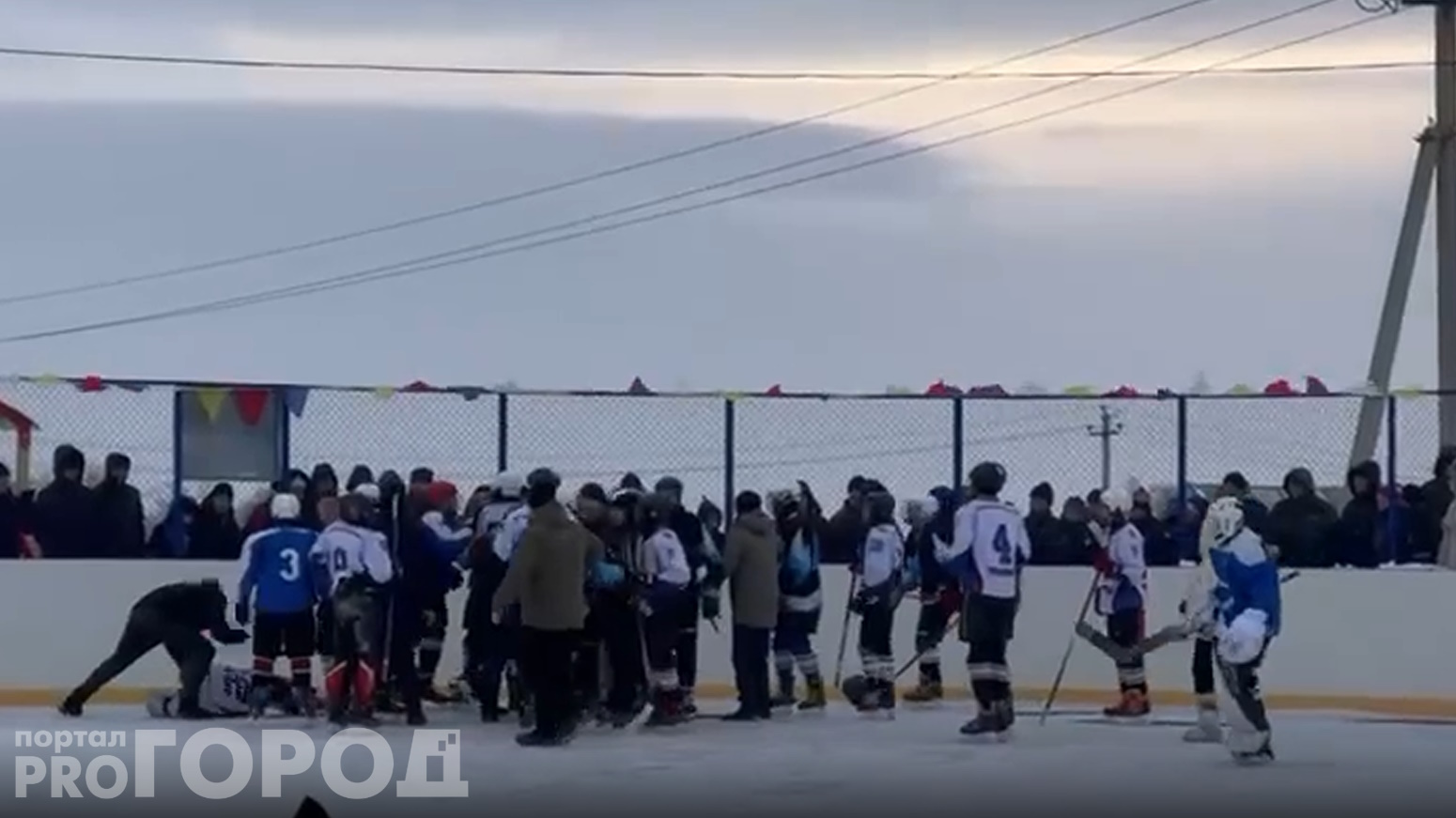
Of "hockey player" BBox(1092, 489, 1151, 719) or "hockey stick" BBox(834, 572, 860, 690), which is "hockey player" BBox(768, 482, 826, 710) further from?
"hockey player" BBox(1092, 489, 1151, 719)

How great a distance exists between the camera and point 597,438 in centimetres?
2433

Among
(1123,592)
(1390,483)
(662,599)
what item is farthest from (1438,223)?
(662,599)

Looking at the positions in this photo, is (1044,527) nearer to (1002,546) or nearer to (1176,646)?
(1176,646)

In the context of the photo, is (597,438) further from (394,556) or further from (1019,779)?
(1019,779)

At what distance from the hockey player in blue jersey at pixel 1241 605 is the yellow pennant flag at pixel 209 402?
871 centimetres

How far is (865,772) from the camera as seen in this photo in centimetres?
1836

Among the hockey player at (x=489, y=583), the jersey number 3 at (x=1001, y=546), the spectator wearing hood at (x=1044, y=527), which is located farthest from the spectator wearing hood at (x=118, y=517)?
the jersey number 3 at (x=1001, y=546)

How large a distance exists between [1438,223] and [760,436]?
1137 centimetres

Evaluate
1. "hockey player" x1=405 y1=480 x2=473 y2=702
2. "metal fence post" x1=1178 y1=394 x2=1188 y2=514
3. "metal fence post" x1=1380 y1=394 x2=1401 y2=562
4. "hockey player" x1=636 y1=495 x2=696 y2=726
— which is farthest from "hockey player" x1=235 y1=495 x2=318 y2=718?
"metal fence post" x1=1380 y1=394 x2=1401 y2=562

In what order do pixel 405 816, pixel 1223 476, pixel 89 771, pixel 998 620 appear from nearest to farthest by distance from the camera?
pixel 405 816 < pixel 89 771 < pixel 998 620 < pixel 1223 476

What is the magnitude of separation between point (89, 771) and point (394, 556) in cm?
396

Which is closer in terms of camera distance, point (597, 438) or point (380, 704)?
point (380, 704)

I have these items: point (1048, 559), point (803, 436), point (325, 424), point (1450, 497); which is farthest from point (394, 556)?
point (1450, 497)

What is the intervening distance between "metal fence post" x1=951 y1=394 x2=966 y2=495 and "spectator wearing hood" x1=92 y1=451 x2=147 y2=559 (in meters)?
6.49
